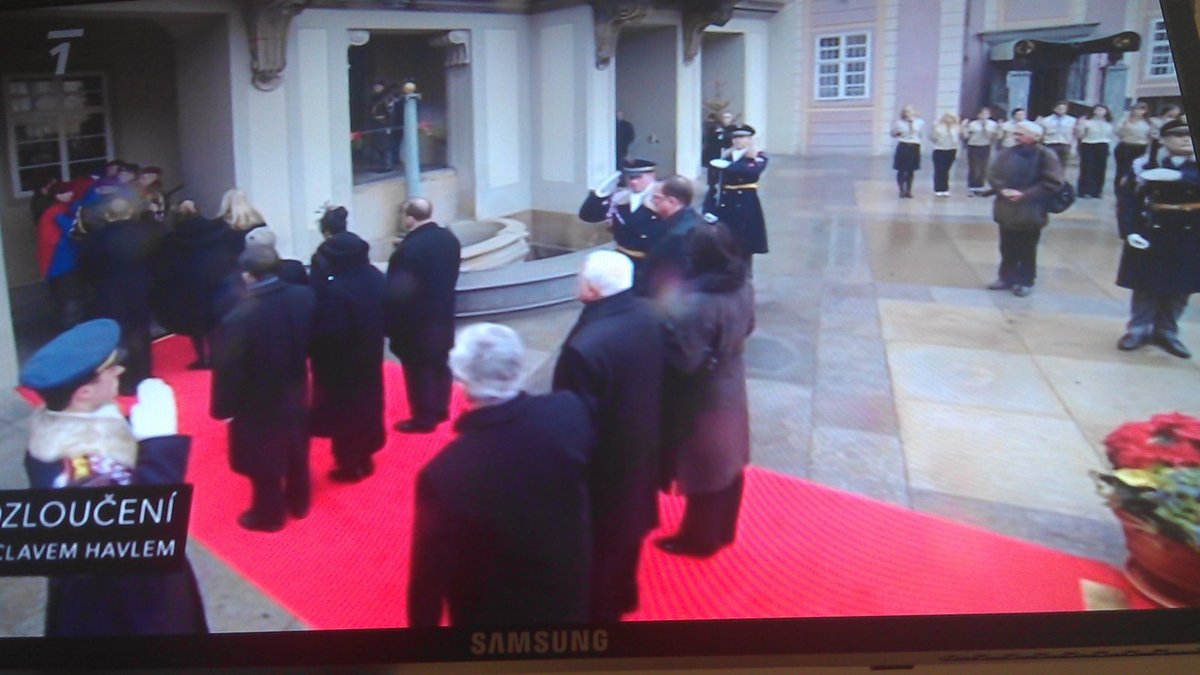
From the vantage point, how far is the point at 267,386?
1.86 metres

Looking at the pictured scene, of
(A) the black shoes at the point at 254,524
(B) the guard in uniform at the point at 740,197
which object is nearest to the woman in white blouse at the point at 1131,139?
(B) the guard in uniform at the point at 740,197

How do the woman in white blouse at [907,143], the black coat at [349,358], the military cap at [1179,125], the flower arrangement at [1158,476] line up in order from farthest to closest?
the woman in white blouse at [907,143] < the black coat at [349,358] < the military cap at [1179,125] < the flower arrangement at [1158,476]

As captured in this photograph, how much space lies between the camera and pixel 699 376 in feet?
5.74

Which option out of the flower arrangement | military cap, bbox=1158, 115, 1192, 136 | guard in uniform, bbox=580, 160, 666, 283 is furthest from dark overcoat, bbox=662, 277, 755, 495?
military cap, bbox=1158, 115, 1192, 136

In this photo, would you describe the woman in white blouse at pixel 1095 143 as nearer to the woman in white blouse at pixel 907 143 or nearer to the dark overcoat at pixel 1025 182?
the dark overcoat at pixel 1025 182

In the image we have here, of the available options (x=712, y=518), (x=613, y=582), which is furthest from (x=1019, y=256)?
(x=613, y=582)

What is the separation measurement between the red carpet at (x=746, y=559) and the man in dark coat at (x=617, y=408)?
0.15ft

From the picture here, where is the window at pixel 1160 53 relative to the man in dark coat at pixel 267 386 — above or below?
above

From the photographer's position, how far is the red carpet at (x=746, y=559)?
1.68m

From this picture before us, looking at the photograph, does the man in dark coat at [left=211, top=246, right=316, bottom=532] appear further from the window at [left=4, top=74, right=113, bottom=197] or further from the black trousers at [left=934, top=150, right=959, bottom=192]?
the black trousers at [left=934, top=150, right=959, bottom=192]

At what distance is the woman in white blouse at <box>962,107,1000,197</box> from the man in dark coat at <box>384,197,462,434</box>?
108 centimetres

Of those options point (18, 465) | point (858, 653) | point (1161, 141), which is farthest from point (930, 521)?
point (18, 465)

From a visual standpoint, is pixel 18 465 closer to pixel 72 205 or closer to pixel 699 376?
pixel 72 205

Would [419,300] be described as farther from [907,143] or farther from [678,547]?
[907,143]
